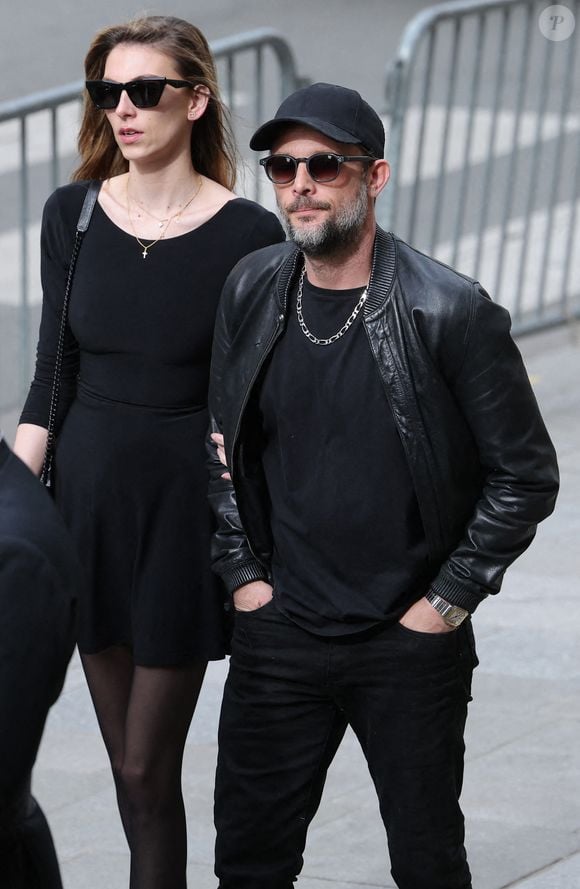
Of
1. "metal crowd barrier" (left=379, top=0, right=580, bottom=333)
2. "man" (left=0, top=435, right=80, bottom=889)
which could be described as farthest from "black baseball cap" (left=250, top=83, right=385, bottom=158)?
"metal crowd barrier" (left=379, top=0, right=580, bottom=333)

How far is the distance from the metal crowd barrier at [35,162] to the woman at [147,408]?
47cm

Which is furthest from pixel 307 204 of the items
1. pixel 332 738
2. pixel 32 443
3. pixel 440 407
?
pixel 332 738

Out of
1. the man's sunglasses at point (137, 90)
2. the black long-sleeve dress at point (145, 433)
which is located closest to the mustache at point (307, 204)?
the black long-sleeve dress at point (145, 433)

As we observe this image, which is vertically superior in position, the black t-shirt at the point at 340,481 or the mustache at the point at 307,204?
the mustache at the point at 307,204

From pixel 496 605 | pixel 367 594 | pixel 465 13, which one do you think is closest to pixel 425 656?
pixel 367 594

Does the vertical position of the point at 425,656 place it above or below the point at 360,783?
above

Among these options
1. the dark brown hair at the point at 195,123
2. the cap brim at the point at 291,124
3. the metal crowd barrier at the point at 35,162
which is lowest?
the metal crowd barrier at the point at 35,162

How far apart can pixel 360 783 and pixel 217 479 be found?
1.46 m

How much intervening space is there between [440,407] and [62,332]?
99 cm

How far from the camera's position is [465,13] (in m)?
8.25

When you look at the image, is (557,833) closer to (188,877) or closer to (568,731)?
(568,731)

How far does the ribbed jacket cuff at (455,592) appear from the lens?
349 centimetres

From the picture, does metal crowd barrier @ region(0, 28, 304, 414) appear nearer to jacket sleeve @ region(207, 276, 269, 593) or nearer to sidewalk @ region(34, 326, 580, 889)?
jacket sleeve @ region(207, 276, 269, 593)

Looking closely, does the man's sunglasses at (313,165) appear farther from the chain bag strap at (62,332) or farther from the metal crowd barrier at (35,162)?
the metal crowd barrier at (35,162)
